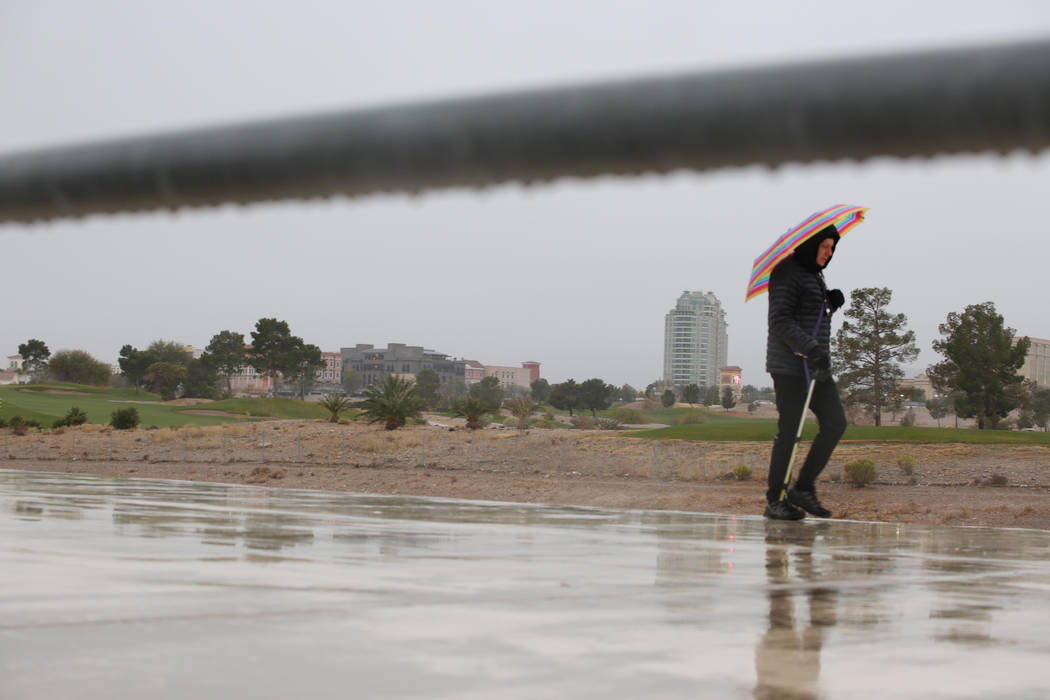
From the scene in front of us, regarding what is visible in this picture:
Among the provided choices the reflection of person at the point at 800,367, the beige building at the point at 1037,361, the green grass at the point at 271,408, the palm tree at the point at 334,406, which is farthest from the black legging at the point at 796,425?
the green grass at the point at 271,408

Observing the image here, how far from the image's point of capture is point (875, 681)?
2566 millimetres

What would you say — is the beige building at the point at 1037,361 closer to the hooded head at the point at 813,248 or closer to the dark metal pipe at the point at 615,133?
the hooded head at the point at 813,248

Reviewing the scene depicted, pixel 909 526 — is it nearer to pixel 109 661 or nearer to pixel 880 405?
pixel 109 661

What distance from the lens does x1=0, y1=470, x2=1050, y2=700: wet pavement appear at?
8.19 ft

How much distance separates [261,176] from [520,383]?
175457 millimetres

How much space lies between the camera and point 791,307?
689cm

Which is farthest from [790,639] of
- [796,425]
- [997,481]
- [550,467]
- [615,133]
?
[550,467]

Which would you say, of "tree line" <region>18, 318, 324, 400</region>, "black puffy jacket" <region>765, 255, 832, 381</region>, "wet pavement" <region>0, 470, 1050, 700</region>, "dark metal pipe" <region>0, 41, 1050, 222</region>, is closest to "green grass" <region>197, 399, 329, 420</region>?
"tree line" <region>18, 318, 324, 400</region>

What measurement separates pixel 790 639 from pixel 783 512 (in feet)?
13.2

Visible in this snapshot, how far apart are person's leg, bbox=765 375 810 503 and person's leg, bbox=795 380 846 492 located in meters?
0.11

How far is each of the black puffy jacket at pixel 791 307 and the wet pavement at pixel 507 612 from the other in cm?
133

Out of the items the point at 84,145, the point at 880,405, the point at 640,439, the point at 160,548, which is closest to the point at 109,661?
the point at 84,145

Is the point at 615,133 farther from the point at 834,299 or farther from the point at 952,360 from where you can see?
the point at 952,360

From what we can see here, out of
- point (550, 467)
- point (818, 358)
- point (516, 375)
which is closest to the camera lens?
point (818, 358)
